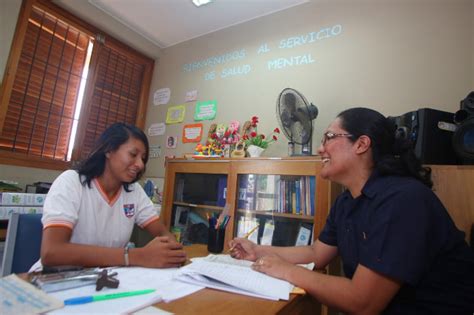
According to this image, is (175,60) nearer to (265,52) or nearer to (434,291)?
(265,52)

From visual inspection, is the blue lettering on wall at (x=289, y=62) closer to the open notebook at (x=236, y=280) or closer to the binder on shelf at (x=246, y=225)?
the binder on shelf at (x=246, y=225)

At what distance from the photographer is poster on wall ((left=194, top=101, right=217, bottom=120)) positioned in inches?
100

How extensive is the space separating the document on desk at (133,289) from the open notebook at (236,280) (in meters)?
0.03

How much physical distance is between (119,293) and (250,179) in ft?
4.37

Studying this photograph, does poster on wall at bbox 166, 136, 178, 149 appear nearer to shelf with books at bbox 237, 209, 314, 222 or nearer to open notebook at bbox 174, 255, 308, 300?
shelf with books at bbox 237, 209, 314, 222

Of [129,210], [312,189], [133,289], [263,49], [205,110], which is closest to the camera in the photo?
[133,289]

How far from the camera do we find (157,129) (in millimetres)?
A: 2938

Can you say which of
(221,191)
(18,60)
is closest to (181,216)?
(221,191)

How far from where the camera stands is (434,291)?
2.47 ft

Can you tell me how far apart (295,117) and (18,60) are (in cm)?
218

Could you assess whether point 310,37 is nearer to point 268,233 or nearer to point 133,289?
point 268,233

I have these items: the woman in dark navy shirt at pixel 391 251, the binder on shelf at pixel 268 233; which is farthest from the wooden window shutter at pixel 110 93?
the woman in dark navy shirt at pixel 391 251

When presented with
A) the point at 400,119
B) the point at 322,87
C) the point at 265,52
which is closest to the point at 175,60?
the point at 265,52

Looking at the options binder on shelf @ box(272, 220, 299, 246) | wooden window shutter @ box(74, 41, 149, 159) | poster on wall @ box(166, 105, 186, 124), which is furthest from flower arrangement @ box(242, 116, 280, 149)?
wooden window shutter @ box(74, 41, 149, 159)
